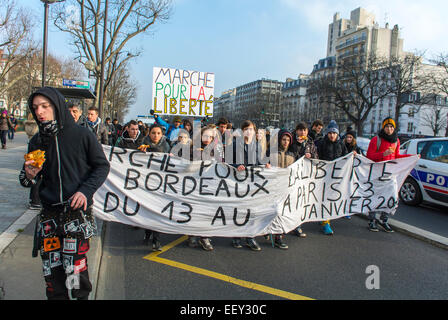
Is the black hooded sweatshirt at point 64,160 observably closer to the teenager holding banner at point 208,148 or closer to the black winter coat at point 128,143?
the teenager holding banner at point 208,148

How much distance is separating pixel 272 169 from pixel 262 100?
79821 millimetres

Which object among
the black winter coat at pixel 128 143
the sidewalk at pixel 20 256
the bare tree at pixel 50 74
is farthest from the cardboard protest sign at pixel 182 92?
the bare tree at pixel 50 74

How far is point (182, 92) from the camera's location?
845 cm

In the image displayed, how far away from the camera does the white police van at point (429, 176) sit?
23.3 ft

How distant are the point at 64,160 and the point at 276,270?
8.62ft

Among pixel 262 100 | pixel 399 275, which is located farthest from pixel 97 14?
pixel 262 100

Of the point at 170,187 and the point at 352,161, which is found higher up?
the point at 352,161

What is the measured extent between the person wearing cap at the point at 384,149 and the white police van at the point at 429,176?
1981mm

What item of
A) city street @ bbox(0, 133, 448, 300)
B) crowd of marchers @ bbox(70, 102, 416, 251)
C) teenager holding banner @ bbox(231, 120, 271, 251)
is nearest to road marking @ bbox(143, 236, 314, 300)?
city street @ bbox(0, 133, 448, 300)

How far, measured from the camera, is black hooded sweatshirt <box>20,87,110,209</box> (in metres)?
2.40

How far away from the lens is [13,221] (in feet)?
15.7

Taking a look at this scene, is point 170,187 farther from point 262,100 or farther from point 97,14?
point 262,100

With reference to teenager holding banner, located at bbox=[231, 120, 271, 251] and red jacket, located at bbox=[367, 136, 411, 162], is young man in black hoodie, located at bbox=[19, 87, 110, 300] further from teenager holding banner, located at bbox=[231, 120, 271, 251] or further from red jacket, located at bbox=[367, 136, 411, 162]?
red jacket, located at bbox=[367, 136, 411, 162]

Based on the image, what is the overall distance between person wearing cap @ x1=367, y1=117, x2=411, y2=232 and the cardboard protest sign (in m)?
4.17
